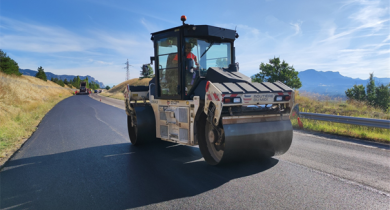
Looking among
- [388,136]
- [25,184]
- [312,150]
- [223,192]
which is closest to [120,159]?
[25,184]

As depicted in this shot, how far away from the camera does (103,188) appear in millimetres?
3973

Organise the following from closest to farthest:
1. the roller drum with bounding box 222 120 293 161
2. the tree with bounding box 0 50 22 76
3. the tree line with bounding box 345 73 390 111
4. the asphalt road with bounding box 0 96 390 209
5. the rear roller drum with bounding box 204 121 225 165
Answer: the asphalt road with bounding box 0 96 390 209, the roller drum with bounding box 222 120 293 161, the rear roller drum with bounding box 204 121 225 165, the tree line with bounding box 345 73 390 111, the tree with bounding box 0 50 22 76

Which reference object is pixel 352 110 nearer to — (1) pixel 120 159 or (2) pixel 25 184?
(1) pixel 120 159

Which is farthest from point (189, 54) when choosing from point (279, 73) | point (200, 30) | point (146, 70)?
point (279, 73)

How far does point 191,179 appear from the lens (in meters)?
4.23

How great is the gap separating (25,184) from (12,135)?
478 centimetres

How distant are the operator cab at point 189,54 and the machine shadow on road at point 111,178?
1543mm

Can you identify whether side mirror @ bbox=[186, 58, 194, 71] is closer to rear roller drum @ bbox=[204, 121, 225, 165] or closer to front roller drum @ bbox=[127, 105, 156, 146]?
rear roller drum @ bbox=[204, 121, 225, 165]

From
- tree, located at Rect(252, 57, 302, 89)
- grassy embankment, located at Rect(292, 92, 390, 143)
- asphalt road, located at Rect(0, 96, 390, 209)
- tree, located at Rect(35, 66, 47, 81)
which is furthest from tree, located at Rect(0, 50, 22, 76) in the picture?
grassy embankment, located at Rect(292, 92, 390, 143)

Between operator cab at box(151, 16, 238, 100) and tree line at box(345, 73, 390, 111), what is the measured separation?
2439 centimetres

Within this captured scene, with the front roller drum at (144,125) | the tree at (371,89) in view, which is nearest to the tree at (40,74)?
the tree at (371,89)

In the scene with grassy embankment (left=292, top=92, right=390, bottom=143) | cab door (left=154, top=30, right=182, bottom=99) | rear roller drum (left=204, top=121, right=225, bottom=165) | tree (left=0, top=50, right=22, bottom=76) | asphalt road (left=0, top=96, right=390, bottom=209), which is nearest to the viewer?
asphalt road (left=0, top=96, right=390, bottom=209)

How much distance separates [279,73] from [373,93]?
1027cm

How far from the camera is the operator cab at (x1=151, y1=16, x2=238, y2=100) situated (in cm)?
550
